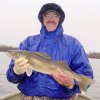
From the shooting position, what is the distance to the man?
19.6 ft

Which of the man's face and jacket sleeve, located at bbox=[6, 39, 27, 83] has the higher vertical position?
the man's face

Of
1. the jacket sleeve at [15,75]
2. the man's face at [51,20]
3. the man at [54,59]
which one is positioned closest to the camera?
the man at [54,59]

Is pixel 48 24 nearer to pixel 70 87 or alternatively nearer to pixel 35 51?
pixel 35 51

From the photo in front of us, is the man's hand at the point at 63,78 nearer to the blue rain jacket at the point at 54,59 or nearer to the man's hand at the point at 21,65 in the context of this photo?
the blue rain jacket at the point at 54,59

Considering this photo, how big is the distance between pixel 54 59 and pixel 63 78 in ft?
1.23

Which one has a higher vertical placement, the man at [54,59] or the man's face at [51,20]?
the man's face at [51,20]

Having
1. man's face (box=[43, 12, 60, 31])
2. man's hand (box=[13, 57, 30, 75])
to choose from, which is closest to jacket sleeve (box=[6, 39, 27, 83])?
man's hand (box=[13, 57, 30, 75])

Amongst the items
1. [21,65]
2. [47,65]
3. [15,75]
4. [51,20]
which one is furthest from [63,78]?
[51,20]

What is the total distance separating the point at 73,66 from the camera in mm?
6238

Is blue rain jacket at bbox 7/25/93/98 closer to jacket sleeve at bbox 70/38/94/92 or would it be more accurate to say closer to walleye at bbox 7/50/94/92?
jacket sleeve at bbox 70/38/94/92

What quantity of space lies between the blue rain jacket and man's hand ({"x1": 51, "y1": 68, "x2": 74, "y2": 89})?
11cm

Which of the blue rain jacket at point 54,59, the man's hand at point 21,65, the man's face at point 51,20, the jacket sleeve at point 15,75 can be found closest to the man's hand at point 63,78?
the blue rain jacket at point 54,59

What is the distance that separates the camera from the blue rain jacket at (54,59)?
19.6 ft

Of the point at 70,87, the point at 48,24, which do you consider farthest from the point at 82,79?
the point at 48,24
